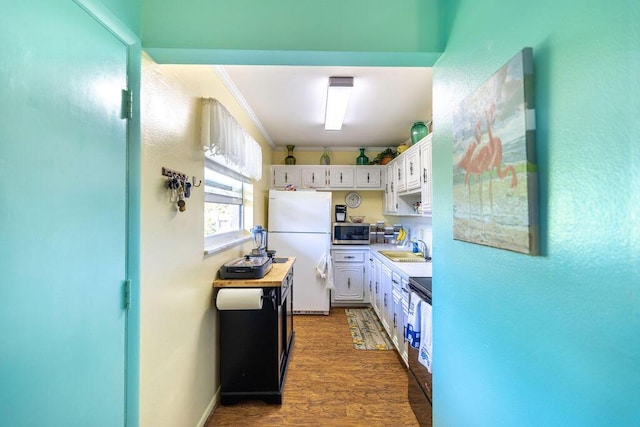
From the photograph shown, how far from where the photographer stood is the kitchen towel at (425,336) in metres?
1.63

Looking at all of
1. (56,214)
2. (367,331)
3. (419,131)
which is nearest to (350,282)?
(367,331)

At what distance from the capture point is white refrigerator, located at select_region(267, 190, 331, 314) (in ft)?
12.0

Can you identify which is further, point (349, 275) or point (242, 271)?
point (349, 275)

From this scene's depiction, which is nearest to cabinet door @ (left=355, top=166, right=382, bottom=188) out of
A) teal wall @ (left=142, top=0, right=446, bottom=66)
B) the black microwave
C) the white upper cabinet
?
the white upper cabinet

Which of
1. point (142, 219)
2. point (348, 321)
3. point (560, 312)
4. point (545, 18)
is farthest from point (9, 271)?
point (348, 321)

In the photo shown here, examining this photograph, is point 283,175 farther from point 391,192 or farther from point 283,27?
point 283,27

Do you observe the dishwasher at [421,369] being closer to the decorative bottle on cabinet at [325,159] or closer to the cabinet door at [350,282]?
the cabinet door at [350,282]

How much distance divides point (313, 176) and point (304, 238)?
1.11m

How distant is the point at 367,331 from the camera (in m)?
3.21

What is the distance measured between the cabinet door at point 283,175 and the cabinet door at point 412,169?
5.79 ft

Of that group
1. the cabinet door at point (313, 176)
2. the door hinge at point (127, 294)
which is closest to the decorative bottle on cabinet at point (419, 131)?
the cabinet door at point (313, 176)

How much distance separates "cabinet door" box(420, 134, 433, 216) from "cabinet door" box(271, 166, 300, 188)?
2112mm

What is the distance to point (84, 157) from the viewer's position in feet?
2.73

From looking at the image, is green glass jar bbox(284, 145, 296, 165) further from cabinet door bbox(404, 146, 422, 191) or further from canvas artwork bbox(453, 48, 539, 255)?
canvas artwork bbox(453, 48, 539, 255)
